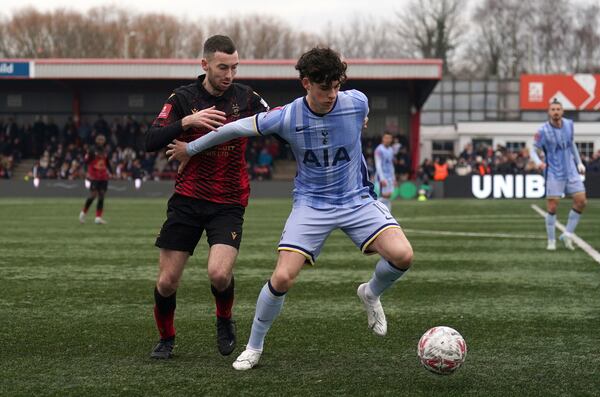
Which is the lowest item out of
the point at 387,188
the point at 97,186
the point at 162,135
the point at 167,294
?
the point at 387,188


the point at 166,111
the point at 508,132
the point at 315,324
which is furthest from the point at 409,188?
the point at 166,111

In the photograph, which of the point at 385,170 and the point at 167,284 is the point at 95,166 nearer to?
the point at 385,170

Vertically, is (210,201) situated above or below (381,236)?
above

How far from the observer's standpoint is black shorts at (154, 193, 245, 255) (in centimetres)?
615

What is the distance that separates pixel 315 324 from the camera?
24.3 ft

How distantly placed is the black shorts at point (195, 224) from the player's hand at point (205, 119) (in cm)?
57

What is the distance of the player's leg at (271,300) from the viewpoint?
578 cm

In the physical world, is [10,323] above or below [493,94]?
below

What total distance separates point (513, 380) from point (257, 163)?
3340 centimetres

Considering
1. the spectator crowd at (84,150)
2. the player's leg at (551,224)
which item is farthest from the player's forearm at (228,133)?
the spectator crowd at (84,150)

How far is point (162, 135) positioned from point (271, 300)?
1.28 meters

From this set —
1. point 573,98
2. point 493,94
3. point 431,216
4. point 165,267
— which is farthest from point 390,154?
point 493,94

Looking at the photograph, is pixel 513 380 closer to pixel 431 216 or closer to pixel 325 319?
pixel 325 319

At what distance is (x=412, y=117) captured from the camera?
4269cm
